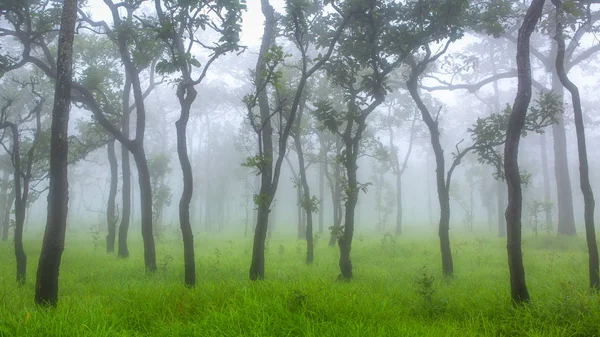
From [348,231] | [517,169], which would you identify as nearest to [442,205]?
[348,231]

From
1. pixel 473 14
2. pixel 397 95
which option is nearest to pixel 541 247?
pixel 473 14

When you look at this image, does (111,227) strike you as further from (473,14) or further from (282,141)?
(473,14)

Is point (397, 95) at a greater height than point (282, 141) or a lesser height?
greater

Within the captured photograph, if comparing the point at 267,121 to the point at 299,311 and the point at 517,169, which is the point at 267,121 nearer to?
the point at 299,311

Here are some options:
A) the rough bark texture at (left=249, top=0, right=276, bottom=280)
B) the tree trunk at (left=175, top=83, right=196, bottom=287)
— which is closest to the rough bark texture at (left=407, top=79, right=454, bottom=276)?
the rough bark texture at (left=249, top=0, right=276, bottom=280)

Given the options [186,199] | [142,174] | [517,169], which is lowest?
[186,199]

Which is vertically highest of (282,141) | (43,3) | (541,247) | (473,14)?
(43,3)

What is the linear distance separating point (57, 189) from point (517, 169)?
8635mm

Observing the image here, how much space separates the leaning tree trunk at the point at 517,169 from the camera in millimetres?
6570

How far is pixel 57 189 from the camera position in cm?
664

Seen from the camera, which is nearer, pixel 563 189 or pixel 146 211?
pixel 146 211

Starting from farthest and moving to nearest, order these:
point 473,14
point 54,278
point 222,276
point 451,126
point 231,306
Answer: point 451,126, point 473,14, point 222,276, point 54,278, point 231,306

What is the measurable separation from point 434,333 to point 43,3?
14427mm

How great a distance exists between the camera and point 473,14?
10961 mm
